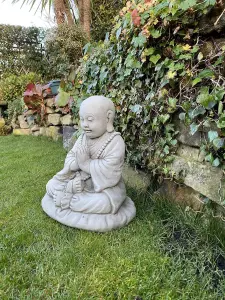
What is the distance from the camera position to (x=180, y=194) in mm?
2625

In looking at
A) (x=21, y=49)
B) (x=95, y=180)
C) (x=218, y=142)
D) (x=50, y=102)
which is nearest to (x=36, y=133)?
(x=50, y=102)

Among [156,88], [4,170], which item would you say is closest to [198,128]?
[156,88]

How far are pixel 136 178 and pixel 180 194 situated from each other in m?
0.74

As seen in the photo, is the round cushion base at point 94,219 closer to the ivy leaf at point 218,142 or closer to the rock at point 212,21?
the ivy leaf at point 218,142

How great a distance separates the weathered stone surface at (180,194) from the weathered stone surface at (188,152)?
1.07ft

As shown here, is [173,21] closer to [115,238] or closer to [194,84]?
[194,84]

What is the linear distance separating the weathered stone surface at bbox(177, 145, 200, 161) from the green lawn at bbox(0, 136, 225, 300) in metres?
0.51

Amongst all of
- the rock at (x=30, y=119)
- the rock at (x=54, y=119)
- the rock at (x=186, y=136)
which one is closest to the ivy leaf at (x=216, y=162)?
the rock at (x=186, y=136)

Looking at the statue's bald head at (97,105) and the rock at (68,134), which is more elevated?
the statue's bald head at (97,105)

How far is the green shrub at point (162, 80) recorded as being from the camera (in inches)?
79.9

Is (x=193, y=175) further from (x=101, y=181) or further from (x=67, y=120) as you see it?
(x=67, y=120)

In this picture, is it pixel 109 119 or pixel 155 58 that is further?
pixel 155 58

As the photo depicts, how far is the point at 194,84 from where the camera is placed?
2.08 meters

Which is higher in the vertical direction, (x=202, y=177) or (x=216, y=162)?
(x=216, y=162)
